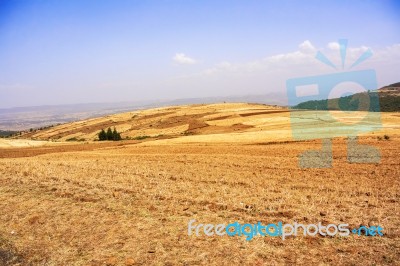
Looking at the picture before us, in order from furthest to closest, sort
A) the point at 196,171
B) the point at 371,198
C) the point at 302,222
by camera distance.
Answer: the point at 196,171 < the point at 371,198 < the point at 302,222

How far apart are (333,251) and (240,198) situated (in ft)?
15.3

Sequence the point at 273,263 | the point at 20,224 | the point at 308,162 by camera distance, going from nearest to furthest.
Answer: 1. the point at 273,263
2. the point at 20,224
3. the point at 308,162

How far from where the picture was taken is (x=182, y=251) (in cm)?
829

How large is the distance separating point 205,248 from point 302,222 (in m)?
3.14

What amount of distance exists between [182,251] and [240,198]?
446 cm

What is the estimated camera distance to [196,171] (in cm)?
1802

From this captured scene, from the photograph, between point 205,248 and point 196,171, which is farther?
point 196,171

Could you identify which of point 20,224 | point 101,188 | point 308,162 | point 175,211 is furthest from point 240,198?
point 308,162

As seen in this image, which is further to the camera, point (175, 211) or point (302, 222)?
point (175, 211)

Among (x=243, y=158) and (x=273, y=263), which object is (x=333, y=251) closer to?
(x=273, y=263)

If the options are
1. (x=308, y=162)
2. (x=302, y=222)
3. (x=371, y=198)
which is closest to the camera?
(x=302, y=222)

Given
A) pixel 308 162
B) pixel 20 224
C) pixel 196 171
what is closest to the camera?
pixel 20 224

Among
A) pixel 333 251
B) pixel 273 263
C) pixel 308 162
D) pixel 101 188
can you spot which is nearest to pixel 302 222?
pixel 333 251

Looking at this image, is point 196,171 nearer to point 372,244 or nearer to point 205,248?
point 205,248
